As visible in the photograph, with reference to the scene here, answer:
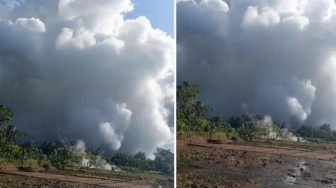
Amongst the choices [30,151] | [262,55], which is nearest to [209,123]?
[262,55]

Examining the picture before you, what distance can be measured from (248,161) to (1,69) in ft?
7.56

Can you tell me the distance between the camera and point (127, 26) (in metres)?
5.38

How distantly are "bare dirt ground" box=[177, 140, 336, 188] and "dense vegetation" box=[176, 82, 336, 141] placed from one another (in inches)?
4.4

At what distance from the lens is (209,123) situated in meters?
5.57

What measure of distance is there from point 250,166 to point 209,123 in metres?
0.54

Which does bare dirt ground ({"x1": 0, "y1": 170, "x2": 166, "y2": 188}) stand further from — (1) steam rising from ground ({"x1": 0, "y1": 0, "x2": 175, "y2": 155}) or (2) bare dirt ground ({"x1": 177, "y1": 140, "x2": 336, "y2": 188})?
(2) bare dirt ground ({"x1": 177, "y1": 140, "x2": 336, "y2": 188})

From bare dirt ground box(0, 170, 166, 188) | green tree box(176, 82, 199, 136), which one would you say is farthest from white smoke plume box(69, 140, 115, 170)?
green tree box(176, 82, 199, 136)

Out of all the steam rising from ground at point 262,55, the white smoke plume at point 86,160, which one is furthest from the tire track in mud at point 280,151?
the white smoke plume at point 86,160

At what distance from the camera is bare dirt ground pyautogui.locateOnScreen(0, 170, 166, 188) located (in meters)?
5.05

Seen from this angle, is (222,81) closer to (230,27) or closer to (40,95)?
(230,27)

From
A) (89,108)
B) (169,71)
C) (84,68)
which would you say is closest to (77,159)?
(89,108)

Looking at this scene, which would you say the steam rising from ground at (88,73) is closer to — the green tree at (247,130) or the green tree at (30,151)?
the green tree at (30,151)

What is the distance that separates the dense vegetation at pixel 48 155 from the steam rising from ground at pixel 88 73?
7 cm

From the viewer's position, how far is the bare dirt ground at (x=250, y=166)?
207 inches
